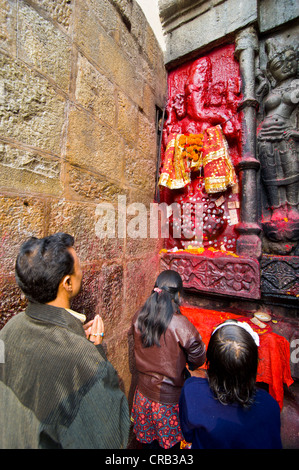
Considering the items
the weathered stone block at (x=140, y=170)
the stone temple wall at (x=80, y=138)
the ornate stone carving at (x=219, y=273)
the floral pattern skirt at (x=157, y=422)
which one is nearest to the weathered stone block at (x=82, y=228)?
the stone temple wall at (x=80, y=138)

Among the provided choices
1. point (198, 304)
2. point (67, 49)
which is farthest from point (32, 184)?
point (198, 304)

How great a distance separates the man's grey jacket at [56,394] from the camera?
750mm

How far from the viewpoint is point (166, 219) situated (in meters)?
3.00

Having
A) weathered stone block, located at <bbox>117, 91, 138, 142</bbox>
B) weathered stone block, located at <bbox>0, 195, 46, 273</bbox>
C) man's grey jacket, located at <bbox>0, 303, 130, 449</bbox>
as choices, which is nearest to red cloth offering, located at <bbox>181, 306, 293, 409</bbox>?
man's grey jacket, located at <bbox>0, 303, 130, 449</bbox>

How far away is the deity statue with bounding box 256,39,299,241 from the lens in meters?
2.47

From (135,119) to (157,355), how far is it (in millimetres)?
2287

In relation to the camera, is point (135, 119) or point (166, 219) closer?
point (135, 119)

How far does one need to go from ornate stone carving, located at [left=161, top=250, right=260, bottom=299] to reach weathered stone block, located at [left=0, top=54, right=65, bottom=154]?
178 centimetres

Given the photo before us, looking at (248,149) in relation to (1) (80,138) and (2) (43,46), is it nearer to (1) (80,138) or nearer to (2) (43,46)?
(1) (80,138)

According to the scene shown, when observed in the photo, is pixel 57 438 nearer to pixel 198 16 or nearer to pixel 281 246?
pixel 281 246

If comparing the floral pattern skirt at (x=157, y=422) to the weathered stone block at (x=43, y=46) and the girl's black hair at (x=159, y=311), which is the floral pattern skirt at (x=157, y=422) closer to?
the girl's black hair at (x=159, y=311)

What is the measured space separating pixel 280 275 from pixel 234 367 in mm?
1549

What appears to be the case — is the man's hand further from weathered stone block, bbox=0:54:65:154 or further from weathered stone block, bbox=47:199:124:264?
weathered stone block, bbox=0:54:65:154

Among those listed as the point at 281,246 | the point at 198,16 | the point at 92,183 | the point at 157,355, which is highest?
the point at 198,16
